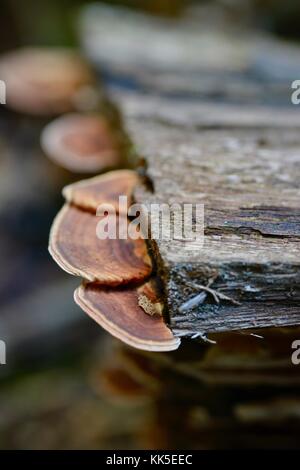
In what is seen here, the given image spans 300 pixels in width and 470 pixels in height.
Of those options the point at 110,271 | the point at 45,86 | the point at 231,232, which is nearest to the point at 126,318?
the point at 110,271

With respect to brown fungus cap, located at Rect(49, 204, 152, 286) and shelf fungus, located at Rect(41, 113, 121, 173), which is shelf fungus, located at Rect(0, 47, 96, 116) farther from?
brown fungus cap, located at Rect(49, 204, 152, 286)

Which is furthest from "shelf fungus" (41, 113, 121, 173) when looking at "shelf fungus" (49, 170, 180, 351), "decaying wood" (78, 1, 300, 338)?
"shelf fungus" (49, 170, 180, 351)

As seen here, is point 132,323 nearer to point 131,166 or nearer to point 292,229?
point 292,229

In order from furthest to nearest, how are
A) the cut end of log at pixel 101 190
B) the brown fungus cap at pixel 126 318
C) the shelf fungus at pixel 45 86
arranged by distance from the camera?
the shelf fungus at pixel 45 86 → the cut end of log at pixel 101 190 → the brown fungus cap at pixel 126 318

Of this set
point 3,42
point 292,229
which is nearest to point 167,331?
point 292,229

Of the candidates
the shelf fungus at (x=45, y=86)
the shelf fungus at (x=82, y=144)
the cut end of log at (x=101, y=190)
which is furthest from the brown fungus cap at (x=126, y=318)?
the shelf fungus at (x=45, y=86)

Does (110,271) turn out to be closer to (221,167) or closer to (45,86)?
(221,167)

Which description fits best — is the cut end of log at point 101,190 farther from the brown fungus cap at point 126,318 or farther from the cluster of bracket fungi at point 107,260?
the brown fungus cap at point 126,318
